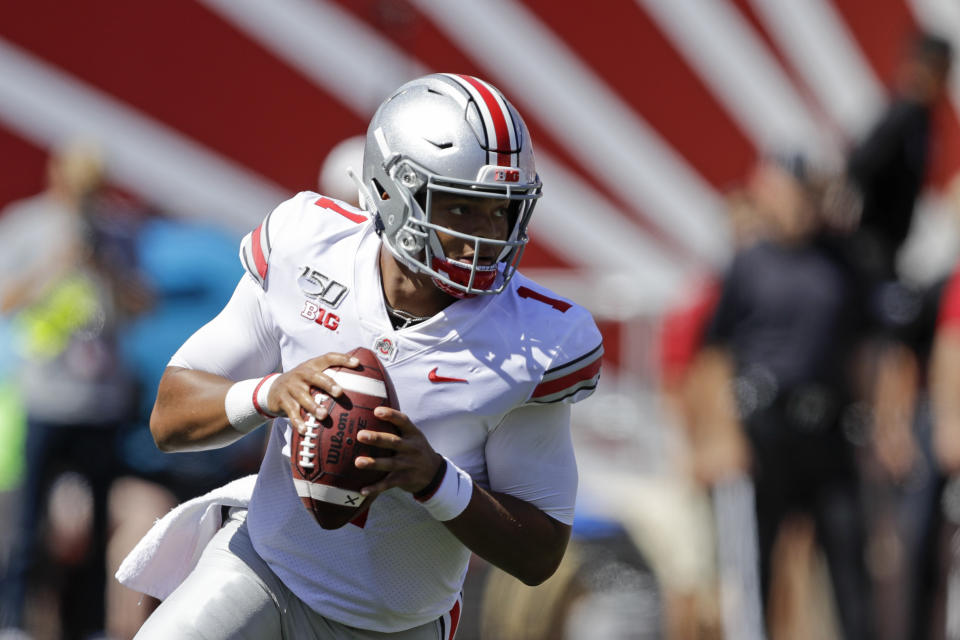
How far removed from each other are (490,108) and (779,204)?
3.76 m

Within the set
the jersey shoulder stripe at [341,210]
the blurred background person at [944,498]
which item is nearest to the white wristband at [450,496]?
the jersey shoulder stripe at [341,210]

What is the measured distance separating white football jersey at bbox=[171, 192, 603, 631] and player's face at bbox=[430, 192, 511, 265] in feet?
0.41

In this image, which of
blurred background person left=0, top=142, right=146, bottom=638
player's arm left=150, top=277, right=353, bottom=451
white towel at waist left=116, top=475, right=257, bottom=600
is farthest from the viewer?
blurred background person left=0, top=142, right=146, bottom=638

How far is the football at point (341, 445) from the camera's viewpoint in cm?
275

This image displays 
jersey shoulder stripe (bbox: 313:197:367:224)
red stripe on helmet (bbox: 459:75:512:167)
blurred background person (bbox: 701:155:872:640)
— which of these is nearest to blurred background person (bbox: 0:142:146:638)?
blurred background person (bbox: 701:155:872:640)

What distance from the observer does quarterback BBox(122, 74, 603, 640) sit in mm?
2990

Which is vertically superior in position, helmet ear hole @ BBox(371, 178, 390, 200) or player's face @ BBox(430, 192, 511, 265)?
player's face @ BBox(430, 192, 511, 265)

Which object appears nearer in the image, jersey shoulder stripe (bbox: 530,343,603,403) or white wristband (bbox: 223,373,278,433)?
white wristband (bbox: 223,373,278,433)

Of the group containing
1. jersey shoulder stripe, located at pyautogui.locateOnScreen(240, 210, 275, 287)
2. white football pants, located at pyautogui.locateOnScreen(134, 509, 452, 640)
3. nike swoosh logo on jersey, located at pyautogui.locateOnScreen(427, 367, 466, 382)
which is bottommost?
white football pants, located at pyautogui.locateOnScreen(134, 509, 452, 640)

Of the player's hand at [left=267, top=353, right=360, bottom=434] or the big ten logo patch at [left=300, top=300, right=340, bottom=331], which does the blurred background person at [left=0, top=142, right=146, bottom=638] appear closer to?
the big ten logo patch at [left=300, top=300, right=340, bottom=331]

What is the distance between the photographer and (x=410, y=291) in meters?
3.13

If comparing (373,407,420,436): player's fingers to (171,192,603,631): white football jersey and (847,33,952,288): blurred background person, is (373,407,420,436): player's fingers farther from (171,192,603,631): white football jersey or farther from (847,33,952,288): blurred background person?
(847,33,952,288): blurred background person

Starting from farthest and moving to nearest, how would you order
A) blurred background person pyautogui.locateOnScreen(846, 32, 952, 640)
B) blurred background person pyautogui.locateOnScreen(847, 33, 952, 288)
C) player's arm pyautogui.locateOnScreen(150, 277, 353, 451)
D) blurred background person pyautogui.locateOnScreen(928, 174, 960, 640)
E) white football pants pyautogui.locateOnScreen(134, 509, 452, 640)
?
blurred background person pyautogui.locateOnScreen(847, 33, 952, 288) < blurred background person pyautogui.locateOnScreen(846, 32, 952, 640) < blurred background person pyautogui.locateOnScreen(928, 174, 960, 640) < white football pants pyautogui.locateOnScreen(134, 509, 452, 640) < player's arm pyautogui.locateOnScreen(150, 277, 353, 451)

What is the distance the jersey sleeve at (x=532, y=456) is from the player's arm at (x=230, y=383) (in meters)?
0.42
